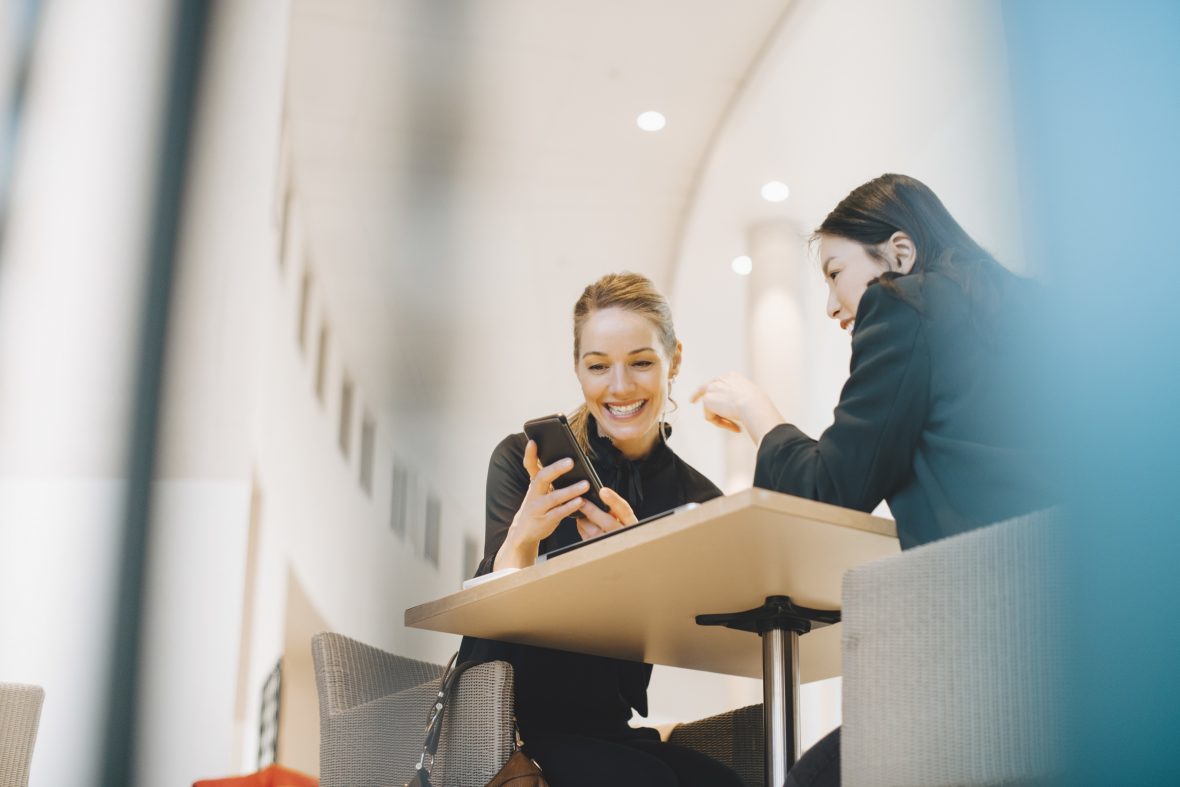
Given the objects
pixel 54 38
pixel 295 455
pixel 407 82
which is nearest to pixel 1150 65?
pixel 407 82

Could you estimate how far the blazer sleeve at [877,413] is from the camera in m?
0.90

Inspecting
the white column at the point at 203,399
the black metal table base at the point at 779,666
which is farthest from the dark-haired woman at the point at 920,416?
the white column at the point at 203,399

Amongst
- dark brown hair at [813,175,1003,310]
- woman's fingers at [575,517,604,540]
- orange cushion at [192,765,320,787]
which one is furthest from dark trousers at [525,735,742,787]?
orange cushion at [192,765,320,787]

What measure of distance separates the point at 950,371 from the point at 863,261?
0.23 metres

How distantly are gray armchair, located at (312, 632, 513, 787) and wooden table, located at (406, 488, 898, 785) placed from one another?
81 mm

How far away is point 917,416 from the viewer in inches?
35.6

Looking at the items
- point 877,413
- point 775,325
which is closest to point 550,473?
point 877,413

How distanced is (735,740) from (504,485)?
48cm

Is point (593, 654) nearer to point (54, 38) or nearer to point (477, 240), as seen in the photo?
point (477, 240)

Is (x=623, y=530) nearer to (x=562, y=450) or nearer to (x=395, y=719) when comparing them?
(x=562, y=450)

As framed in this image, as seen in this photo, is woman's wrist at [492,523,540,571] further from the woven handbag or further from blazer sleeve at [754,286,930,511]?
blazer sleeve at [754,286,930,511]

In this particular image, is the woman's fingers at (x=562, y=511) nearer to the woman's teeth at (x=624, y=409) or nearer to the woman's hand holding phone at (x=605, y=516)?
the woman's hand holding phone at (x=605, y=516)

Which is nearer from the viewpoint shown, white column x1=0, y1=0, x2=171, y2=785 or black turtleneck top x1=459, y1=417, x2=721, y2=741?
white column x1=0, y1=0, x2=171, y2=785

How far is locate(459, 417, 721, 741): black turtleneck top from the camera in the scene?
131 centimetres
